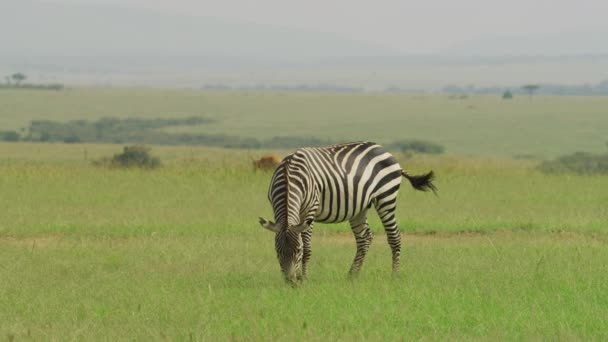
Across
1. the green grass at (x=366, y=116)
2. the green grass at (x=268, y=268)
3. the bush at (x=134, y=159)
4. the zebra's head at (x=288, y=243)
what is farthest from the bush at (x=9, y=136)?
the zebra's head at (x=288, y=243)

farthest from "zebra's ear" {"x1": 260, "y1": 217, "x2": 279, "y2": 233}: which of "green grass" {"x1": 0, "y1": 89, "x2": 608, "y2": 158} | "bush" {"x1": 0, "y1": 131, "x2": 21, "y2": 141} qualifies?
"bush" {"x1": 0, "y1": 131, "x2": 21, "y2": 141}

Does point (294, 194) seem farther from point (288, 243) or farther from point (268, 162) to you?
point (268, 162)

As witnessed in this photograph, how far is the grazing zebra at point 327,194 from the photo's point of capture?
33.6 feet

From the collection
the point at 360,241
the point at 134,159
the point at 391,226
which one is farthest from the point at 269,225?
the point at 134,159

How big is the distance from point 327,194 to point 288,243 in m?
1.24

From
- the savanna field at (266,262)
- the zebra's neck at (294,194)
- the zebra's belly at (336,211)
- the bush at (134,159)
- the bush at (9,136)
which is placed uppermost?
the zebra's neck at (294,194)

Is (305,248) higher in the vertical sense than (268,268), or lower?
higher

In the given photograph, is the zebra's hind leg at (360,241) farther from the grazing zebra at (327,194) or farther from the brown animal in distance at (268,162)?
the brown animal in distance at (268,162)

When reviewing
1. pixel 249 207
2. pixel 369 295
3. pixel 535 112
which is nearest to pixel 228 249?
pixel 369 295

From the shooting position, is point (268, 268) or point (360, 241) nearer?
point (360, 241)

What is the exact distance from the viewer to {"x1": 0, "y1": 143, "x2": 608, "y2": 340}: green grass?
8992 millimetres

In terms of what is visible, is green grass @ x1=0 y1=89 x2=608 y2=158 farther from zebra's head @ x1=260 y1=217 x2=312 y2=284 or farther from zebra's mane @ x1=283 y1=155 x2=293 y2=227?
zebra's head @ x1=260 y1=217 x2=312 y2=284

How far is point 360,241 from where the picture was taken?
11812mm

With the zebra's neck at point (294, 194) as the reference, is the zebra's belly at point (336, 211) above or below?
below
